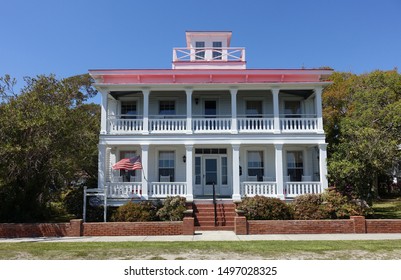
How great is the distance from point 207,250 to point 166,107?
1179cm

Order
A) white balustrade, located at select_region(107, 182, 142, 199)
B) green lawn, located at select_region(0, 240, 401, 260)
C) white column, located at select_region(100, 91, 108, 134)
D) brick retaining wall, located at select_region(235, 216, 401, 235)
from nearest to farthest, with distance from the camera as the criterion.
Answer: green lawn, located at select_region(0, 240, 401, 260)
brick retaining wall, located at select_region(235, 216, 401, 235)
white balustrade, located at select_region(107, 182, 142, 199)
white column, located at select_region(100, 91, 108, 134)

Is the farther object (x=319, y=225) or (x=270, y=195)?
(x=270, y=195)

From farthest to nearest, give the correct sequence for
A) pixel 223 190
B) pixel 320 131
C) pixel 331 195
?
pixel 223 190 < pixel 320 131 < pixel 331 195

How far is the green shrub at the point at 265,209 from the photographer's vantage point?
14547mm

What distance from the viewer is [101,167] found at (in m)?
17.4

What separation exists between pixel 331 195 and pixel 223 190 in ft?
19.3

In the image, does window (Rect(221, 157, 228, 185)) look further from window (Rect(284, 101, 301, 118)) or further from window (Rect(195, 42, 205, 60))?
window (Rect(195, 42, 205, 60))

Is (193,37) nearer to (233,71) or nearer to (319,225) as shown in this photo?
(233,71)

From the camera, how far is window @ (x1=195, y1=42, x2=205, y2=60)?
23.0 meters

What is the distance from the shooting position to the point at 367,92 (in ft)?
72.7

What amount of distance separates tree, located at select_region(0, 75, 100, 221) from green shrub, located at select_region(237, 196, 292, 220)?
313 inches

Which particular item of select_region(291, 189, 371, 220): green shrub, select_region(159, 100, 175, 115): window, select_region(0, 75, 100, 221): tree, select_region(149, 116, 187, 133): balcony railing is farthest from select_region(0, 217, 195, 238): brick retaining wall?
select_region(159, 100, 175, 115): window

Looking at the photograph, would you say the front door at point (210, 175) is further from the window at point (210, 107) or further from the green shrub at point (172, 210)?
the green shrub at point (172, 210)

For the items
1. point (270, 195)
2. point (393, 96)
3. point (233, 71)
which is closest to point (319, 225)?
point (270, 195)
